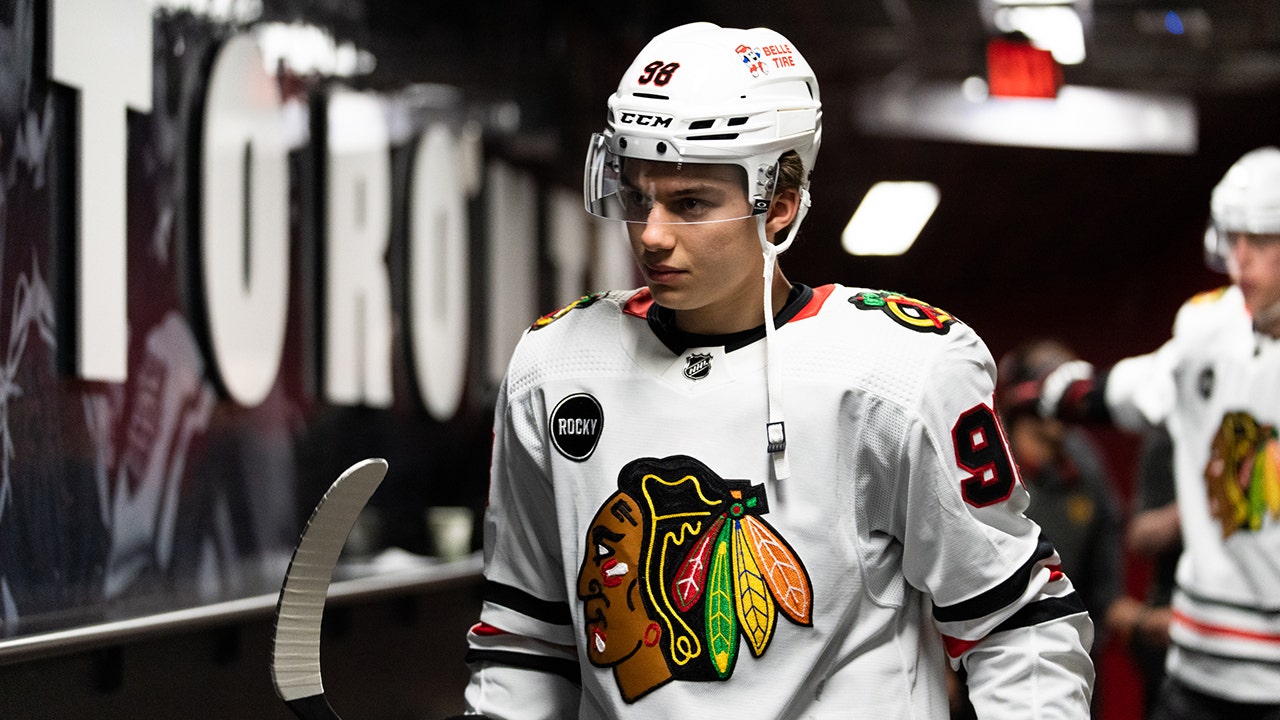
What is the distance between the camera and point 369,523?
448 cm

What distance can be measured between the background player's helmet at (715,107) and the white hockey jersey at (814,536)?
225mm

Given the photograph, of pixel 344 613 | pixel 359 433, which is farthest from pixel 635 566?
pixel 359 433

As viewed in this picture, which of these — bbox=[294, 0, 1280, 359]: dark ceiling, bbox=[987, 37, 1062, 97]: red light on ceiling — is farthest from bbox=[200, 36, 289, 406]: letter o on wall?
bbox=[987, 37, 1062, 97]: red light on ceiling

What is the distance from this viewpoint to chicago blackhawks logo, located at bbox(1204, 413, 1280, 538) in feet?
10.6

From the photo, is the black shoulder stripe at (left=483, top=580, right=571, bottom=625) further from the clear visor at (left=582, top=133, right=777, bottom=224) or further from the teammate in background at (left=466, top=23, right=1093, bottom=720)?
the clear visor at (left=582, top=133, right=777, bottom=224)

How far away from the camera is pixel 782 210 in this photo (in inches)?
75.4

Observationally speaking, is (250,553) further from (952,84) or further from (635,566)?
(952,84)

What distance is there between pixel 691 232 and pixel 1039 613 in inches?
25.2

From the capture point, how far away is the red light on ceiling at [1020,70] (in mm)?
6516

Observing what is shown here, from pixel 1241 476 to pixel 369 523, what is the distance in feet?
8.29

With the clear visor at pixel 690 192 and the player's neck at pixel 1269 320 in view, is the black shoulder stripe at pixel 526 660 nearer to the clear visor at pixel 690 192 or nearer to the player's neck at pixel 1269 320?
the clear visor at pixel 690 192

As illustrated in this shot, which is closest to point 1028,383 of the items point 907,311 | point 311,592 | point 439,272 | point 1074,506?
point 1074,506

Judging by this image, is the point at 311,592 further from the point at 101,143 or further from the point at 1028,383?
the point at 1028,383

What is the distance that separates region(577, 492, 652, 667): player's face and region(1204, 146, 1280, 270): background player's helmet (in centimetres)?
212
